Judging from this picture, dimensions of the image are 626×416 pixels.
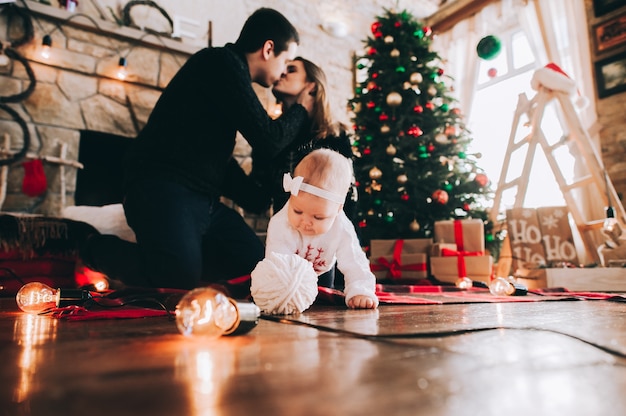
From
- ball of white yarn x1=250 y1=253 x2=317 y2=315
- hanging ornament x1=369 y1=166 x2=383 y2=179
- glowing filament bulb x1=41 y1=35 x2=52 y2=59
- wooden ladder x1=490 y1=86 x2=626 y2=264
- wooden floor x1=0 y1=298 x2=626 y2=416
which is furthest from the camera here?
hanging ornament x1=369 y1=166 x2=383 y2=179

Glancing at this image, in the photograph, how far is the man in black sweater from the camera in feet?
4.25

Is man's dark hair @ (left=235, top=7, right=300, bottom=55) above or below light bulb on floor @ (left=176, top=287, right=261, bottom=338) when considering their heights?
above

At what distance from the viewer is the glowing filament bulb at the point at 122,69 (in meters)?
2.81

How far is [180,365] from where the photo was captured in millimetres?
403

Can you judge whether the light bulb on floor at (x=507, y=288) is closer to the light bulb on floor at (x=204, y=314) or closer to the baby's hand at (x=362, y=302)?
the baby's hand at (x=362, y=302)

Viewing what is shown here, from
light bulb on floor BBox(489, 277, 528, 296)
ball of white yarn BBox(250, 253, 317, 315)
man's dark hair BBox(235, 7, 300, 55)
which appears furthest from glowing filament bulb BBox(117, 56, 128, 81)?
light bulb on floor BBox(489, 277, 528, 296)

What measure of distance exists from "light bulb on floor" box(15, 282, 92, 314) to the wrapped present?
6.62 feet

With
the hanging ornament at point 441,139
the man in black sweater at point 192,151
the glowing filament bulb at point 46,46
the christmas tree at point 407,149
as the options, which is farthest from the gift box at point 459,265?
the glowing filament bulb at point 46,46

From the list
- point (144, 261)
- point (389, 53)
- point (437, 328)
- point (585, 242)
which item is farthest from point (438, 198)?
point (437, 328)

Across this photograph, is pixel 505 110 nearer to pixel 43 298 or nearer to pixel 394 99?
pixel 394 99

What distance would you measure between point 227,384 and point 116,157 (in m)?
3.12

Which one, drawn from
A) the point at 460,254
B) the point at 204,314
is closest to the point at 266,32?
the point at 204,314

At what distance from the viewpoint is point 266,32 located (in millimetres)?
1458

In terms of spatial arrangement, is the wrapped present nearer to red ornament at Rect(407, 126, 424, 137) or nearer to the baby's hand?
red ornament at Rect(407, 126, 424, 137)
